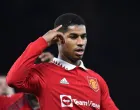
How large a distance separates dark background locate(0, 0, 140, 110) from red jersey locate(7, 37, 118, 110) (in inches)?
129

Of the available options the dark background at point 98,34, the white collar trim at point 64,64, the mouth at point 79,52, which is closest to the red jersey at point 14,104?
the white collar trim at point 64,64

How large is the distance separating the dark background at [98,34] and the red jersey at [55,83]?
328 centimetres

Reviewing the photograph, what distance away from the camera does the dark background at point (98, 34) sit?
6520 millimetres

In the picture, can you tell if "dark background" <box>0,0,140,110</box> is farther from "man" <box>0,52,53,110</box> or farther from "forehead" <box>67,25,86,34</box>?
"forehead" <box>67,25,86,34</box>

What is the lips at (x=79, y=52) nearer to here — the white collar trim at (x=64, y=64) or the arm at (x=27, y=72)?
the white collar trim at (x=64, y=64)

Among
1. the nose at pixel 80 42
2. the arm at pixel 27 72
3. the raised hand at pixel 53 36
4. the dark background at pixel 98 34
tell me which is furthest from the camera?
the dark background at pixel 98 34

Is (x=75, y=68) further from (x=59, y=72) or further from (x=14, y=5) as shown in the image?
(x=14, y=5)

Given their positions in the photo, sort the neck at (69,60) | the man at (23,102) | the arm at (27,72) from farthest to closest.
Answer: the man at (23,102)
the neck at (69,60)
the arm at (27,72)

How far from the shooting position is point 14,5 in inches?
259

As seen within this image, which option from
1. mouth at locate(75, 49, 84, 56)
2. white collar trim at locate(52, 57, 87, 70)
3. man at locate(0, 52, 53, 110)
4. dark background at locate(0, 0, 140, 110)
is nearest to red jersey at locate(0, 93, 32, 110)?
man at locate(0, 52, 53, 110)

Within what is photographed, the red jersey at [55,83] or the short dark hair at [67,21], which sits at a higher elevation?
the short dark hair at [67,21]

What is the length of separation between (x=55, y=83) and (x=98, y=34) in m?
3.60

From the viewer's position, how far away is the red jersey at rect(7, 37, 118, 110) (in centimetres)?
284

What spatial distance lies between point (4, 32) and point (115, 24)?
60.6 inches
